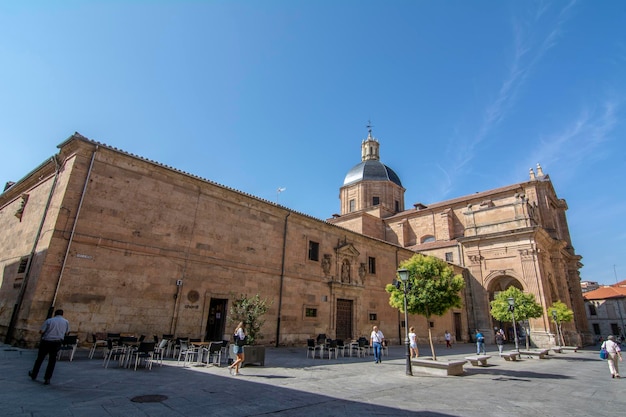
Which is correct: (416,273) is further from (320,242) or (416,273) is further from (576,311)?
(576,311)

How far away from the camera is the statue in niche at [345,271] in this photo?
2125cm

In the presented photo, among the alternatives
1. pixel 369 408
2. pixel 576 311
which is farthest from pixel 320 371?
pixel 576 311

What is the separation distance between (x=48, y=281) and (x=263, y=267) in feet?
28.6

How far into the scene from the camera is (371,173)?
43.8 meters

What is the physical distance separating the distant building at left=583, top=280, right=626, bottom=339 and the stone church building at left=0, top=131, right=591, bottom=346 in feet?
122

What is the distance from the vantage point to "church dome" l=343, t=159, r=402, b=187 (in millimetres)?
43594

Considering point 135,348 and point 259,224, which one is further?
point 259,224

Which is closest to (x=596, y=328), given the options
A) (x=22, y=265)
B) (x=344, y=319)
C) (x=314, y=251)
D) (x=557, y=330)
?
(x=557, y=330)

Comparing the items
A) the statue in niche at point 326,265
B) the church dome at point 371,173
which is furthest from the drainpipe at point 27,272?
the church dome at point 371,173

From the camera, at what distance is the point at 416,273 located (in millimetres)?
13500

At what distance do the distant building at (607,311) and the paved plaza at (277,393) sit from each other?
5651 centimetres

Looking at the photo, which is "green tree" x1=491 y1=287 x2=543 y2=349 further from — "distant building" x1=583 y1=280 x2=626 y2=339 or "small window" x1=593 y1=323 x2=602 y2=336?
"small window" x1=593 y1=323 x2=602 y2=336

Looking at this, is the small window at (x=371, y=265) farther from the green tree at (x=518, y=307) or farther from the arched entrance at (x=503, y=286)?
the arched entrance at (x=503, y=286)

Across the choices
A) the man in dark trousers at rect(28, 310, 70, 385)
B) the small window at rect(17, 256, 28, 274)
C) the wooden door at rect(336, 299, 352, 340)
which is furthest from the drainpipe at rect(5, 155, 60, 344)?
the wooden door at rect(336, 299, 352, 340)
